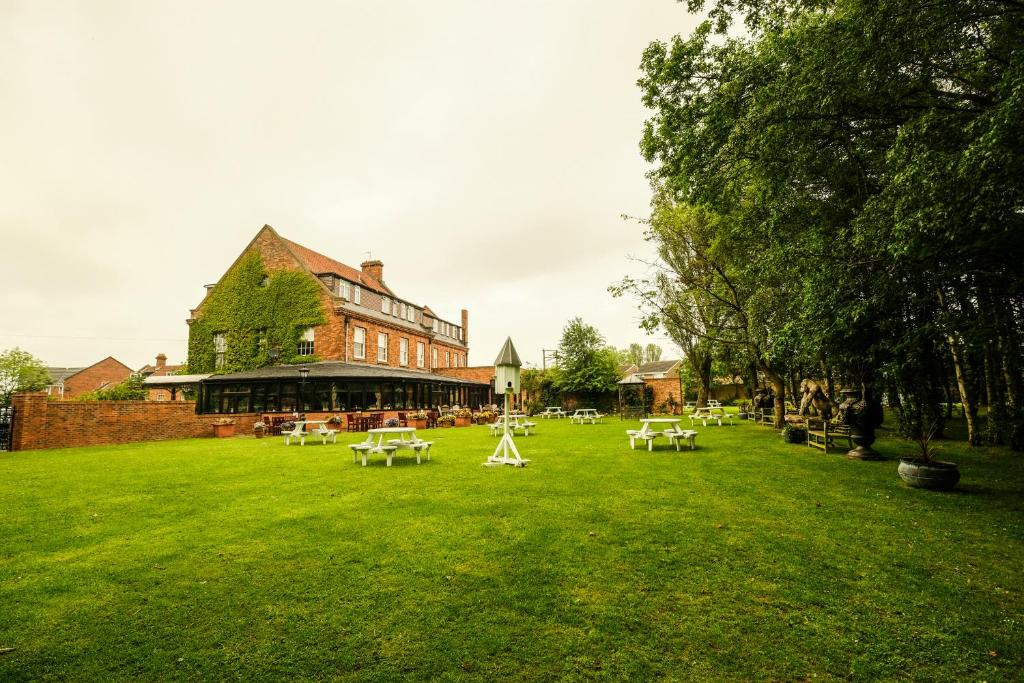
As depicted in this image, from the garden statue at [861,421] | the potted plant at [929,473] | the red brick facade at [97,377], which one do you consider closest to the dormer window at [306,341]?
the garden statue at [861,421]

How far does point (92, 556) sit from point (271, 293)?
25490mm

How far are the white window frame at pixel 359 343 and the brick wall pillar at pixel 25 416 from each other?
1371cm

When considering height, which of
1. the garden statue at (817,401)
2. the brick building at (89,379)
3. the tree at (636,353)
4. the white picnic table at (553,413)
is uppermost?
the tree at (636,353)

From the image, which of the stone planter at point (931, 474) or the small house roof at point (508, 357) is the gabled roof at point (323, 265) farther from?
the stone planter at point (931, 474)

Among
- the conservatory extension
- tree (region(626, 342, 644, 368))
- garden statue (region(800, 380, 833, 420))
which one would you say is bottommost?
garden statue (region(800, 380, 833, 420))

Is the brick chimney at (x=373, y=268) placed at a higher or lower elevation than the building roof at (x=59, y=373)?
higher

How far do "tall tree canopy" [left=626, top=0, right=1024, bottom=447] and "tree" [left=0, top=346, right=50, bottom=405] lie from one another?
226ft

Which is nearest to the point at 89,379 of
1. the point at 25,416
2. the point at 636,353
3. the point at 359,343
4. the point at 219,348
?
the point at 219,348

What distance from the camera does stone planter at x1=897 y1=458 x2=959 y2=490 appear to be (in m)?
7.66

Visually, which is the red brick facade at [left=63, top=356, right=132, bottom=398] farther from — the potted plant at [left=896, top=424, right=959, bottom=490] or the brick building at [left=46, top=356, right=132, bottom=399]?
the potted plant at [left=896, top=424, right=959, bottom=490]

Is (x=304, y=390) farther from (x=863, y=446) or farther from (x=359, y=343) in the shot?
(x=863, y=446)

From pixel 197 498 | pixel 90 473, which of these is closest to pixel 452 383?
pixel 90 473

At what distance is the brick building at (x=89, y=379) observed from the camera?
5291 centimetres

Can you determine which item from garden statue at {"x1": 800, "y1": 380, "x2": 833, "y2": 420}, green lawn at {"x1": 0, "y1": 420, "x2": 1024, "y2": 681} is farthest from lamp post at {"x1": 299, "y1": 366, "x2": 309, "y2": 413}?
garden statue at {"x1": 800, "y1": 380, "x2": 833, "y2": 420}
